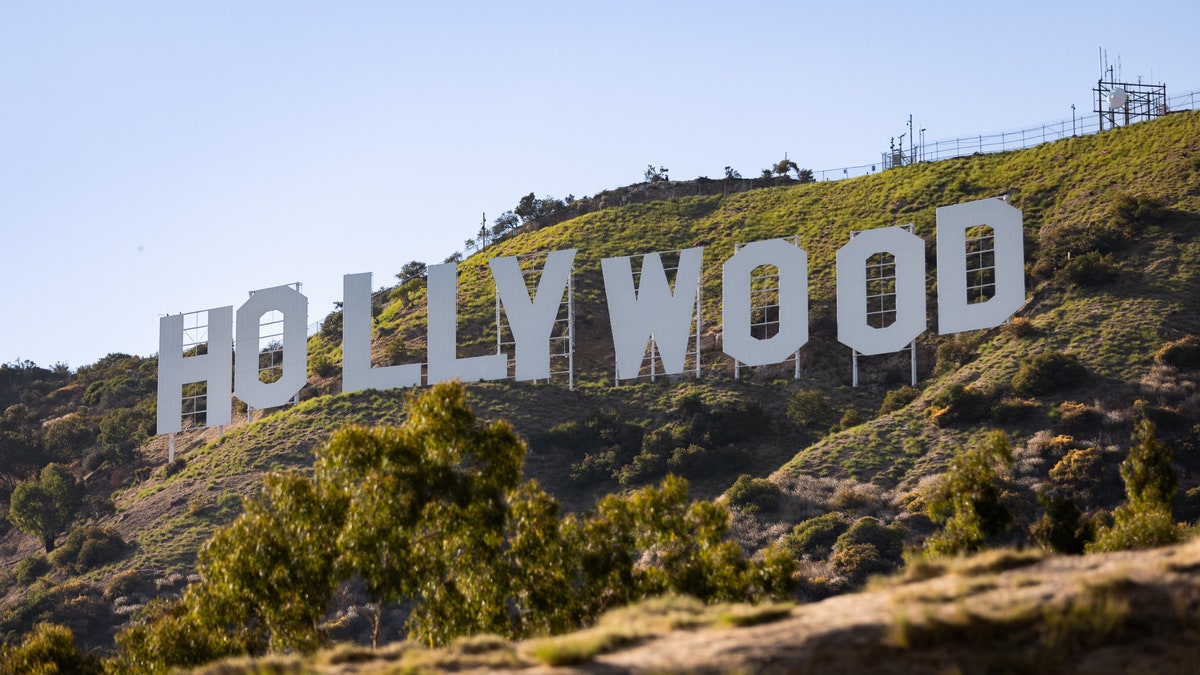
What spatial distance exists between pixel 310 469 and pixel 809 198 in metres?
35.4

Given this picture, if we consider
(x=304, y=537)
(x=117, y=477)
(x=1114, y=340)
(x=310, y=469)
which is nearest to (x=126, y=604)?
(x=310, y=469)

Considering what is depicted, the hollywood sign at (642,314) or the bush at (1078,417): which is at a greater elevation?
the hollywood sign at (642,314)

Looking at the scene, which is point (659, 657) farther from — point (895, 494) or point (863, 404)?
point (863, 404)

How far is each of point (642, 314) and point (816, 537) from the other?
14372 mm

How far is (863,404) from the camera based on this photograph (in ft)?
201

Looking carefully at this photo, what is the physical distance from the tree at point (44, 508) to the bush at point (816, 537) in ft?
113

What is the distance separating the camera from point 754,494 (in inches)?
2096

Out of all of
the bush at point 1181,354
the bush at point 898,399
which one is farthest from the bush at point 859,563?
the bush at point 1181,354

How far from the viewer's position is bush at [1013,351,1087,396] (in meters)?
54.8

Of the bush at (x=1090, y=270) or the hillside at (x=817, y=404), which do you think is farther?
the bush at (x=1090, y=270)

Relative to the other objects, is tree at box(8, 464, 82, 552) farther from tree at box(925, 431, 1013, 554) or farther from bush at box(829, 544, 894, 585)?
tree at box(925, 431, 1013, 554)

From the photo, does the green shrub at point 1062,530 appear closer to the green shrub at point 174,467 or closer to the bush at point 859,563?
the bush at point 859,563

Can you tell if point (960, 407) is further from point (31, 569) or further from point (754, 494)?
point (31, 569)

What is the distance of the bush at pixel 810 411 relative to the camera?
6028 centimetres
